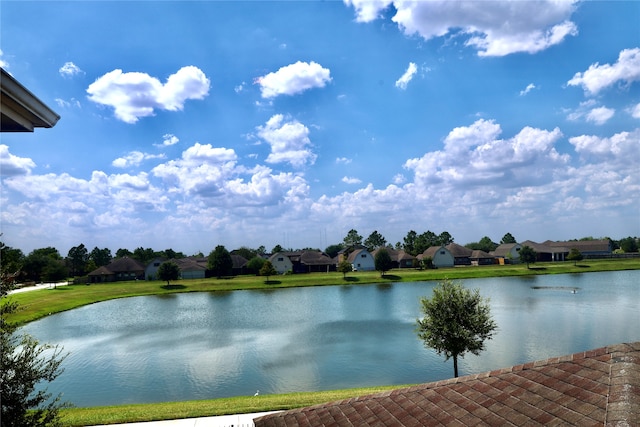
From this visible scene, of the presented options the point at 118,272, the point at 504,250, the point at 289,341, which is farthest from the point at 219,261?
the point at 504,250

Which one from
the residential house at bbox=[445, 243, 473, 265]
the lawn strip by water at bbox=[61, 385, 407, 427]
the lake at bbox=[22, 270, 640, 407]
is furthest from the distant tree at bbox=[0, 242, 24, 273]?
the residential house at bbox=[445, 243, 473, 265]

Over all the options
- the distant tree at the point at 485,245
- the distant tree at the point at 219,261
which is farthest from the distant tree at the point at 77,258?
the distant tree at the point at 485,245

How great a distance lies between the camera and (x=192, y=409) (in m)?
19.2

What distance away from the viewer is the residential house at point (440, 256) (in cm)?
12475

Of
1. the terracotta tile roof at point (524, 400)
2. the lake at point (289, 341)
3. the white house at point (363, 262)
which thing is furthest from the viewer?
the white house at point (363, 262)

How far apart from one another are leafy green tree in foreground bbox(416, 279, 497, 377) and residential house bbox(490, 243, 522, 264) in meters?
125

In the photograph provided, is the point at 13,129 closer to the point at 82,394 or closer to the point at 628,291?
the point at 82,394

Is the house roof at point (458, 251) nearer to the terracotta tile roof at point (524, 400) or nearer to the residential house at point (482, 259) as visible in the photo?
the residential house at point (482, 259)

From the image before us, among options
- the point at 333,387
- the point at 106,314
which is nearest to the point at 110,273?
the point at 106,314

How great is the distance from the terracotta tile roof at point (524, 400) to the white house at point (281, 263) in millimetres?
115583

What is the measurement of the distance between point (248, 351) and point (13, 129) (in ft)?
107

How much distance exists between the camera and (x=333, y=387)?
24.2 meters

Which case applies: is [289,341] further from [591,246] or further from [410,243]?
[591,246]

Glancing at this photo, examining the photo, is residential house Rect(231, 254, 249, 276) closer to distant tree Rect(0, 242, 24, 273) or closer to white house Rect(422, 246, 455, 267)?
white house Rect(422, 246, 455, 267)
